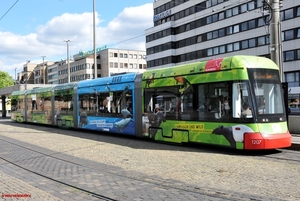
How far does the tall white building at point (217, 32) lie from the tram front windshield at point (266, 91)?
29493 millimetres

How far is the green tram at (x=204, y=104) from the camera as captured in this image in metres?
10.1

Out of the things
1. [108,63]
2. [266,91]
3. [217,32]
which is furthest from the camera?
[108,63]

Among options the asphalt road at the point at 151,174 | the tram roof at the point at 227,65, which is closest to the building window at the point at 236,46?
the tram roof at the point at 227,65

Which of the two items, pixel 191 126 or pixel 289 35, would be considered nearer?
pixel 191 126

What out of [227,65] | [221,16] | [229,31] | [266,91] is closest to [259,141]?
[266,91]

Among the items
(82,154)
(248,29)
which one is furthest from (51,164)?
(248,29)

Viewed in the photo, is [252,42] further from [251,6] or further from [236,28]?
[251,6]

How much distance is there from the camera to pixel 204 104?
37.2ft

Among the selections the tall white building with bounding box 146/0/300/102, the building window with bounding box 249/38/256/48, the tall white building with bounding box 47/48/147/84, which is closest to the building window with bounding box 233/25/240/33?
the tall white building with bounding box 146/0/300/102

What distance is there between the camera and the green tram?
10.1 metres

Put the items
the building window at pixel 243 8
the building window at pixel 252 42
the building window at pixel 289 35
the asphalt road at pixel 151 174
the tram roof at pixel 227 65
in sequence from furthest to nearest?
the building window at pixel 243 8 → the building window at pixel 252 42 → the building window at pixel 289 35 → the tram roof at pixel 227 65 → the asphalt road at pixel 151 174

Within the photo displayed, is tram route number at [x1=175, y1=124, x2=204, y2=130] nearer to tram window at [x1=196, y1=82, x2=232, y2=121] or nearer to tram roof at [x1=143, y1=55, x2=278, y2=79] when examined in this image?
tram window at [x1=196, y1=82, x2=232, y2=121]

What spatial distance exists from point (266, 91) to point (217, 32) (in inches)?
1874

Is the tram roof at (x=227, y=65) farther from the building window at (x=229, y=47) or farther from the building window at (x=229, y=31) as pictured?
the building window at (x=229, y=31)
